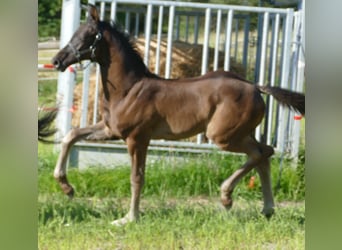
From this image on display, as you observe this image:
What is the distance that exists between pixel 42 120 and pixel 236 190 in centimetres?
196

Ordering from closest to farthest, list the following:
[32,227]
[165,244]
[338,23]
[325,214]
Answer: [32,227], [338,23], [325,214], [165,244]

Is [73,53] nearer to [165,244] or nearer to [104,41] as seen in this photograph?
[104,41]

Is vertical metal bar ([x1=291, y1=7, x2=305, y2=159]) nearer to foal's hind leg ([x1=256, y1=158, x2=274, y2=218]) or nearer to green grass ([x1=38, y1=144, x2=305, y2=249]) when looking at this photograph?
green grass ([x1=38, y1=144, x2=305, y2=249])

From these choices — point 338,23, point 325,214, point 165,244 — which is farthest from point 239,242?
point 338,23

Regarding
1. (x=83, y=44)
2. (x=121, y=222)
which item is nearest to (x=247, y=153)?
(x=121, y=222)

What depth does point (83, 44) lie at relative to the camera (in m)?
4.27

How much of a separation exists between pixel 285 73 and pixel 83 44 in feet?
7.29

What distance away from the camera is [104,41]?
436 centimetres

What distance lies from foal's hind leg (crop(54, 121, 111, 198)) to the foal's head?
0.55 meters

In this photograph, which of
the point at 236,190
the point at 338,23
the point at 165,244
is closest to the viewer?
the point at 338,23

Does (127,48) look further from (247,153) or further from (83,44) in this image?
(247,153)

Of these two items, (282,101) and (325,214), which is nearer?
(325,214)

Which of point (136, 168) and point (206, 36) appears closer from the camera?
point (136, 168)

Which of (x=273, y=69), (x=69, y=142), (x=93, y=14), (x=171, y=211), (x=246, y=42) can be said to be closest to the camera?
(x=93, y=14)
